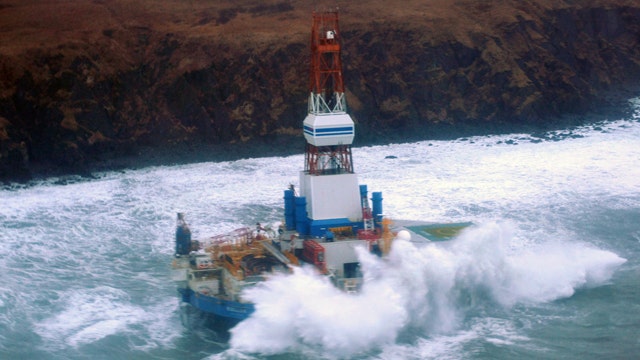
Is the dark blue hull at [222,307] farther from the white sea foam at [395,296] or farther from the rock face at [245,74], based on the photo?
the rock face at [245,74]

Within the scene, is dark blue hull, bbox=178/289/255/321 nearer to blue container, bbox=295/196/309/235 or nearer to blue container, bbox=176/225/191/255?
blue container, bbox=176/225/191/255

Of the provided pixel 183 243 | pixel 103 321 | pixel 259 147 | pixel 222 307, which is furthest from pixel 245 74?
pixel 222 307

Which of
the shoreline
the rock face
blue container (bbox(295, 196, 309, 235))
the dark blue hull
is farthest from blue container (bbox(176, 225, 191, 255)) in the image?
the rock face

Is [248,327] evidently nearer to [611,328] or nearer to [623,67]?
[611,328]

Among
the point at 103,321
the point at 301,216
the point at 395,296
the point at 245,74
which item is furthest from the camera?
the point at 245,74

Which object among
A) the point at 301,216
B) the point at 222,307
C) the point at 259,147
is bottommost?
the point at 222,307

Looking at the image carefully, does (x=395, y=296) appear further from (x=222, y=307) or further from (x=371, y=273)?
(x=222, y=307)

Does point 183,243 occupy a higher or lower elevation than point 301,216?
lower
